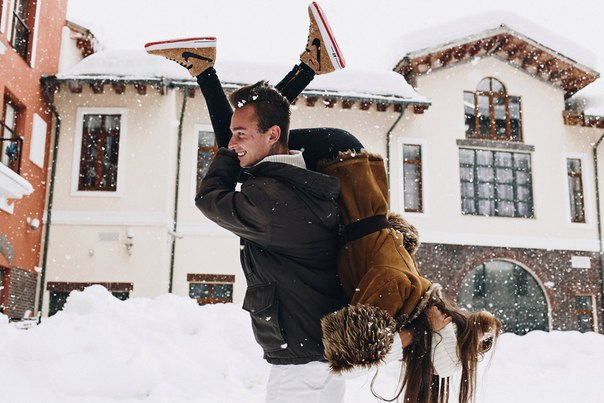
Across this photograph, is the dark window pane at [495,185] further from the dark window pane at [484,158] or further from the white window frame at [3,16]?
the white window frame at [3,16]

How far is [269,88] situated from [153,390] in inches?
171

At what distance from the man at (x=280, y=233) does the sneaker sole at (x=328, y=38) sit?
0.41 meters

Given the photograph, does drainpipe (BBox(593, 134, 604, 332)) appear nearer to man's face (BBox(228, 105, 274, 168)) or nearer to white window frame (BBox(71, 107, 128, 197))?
white window frame (BBox(71, 107, 128, 197))

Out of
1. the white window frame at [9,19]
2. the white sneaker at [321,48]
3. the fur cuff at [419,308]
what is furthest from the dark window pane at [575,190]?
the fur cuff at [419,308]

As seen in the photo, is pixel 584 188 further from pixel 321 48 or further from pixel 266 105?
pixel 266 105

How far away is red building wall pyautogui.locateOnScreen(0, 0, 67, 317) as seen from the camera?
12242 millimetres

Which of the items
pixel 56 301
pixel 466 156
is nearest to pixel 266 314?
pixel 56 301

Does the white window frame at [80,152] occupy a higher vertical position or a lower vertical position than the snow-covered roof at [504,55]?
lower

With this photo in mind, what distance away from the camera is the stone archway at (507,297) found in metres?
16.1

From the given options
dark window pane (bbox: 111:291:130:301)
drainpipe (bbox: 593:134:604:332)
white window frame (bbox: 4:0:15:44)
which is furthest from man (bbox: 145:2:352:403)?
drainpipe (bbox: 593:134:604:332)

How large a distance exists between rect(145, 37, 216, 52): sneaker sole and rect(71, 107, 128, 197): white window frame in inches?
482

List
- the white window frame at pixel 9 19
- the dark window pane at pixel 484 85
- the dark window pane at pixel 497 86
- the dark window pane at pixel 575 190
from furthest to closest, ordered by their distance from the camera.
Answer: the dark window pane at pixel 497 86 → the dark window pane at pixel 484 85 → the dark window pane at pixel 575 190 → the white window frame at pixel 9 19

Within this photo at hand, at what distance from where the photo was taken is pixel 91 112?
1484 centimetres

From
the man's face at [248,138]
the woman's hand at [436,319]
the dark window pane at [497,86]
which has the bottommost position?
the woman's hand at [436,319]
